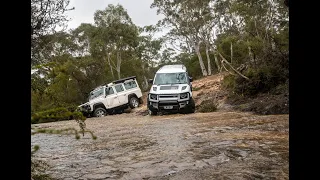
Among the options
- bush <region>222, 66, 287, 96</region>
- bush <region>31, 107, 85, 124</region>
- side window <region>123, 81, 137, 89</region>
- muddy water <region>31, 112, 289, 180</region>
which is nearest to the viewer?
bush <region>31, 107, 85, 124</region>

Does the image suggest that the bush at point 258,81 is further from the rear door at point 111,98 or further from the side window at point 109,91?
the side window at point 109,91

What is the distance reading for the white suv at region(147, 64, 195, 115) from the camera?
44.0 feet

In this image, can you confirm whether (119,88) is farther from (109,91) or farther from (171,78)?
(171,78)

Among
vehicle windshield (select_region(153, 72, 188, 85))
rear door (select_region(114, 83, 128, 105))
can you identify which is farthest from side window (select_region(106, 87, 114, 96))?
vehicle windshield (select_region(153, 72, 188, 85))

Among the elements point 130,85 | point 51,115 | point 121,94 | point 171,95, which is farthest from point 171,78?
point 51,115

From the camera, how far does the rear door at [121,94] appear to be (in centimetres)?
1834

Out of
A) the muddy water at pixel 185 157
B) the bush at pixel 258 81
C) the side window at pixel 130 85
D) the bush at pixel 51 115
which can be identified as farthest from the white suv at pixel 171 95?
the bush at pixel 51 115

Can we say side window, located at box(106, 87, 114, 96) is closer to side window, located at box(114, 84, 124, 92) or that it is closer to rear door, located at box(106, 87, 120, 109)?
rear door, located at box(106, 87, 120, 109)

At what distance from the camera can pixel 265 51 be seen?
13.4m

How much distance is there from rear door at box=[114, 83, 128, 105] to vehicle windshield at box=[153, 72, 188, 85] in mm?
4286
